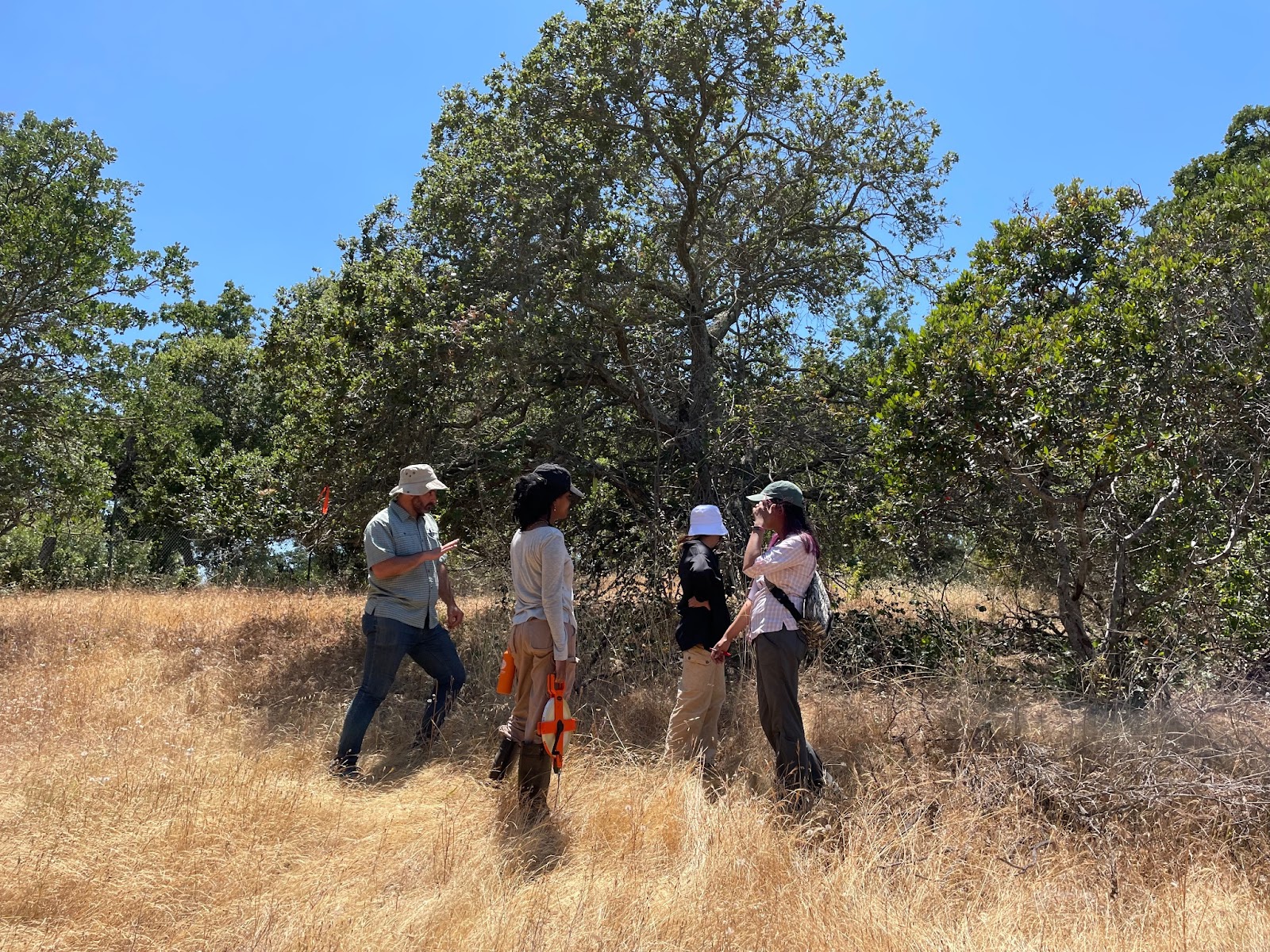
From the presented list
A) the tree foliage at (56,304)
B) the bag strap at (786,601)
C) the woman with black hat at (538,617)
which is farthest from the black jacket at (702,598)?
the tree foliage at (56,304)

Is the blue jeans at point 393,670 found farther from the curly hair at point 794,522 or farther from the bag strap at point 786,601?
the curly hair at point 794,522

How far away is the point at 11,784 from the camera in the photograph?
4.61 meters

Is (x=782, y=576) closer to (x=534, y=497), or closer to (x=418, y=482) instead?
(x=534, y=497)

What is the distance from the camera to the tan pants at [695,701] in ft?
16.5

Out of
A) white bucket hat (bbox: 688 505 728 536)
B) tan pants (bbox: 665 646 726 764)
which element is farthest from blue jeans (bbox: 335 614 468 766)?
white bucket hat (bbox: 688 505 728 536)

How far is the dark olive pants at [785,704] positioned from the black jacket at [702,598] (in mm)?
577

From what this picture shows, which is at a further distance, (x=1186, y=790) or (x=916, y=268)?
(x=916, y=268)

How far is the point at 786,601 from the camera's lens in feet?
14.7

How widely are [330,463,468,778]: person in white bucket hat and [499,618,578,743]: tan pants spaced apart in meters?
1.07

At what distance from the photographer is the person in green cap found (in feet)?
14.5

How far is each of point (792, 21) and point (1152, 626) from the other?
5.59 meters

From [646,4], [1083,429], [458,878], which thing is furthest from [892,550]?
[646,4]

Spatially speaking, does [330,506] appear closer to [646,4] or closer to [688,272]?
[688,272]

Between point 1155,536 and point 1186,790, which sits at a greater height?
point 1155,536
